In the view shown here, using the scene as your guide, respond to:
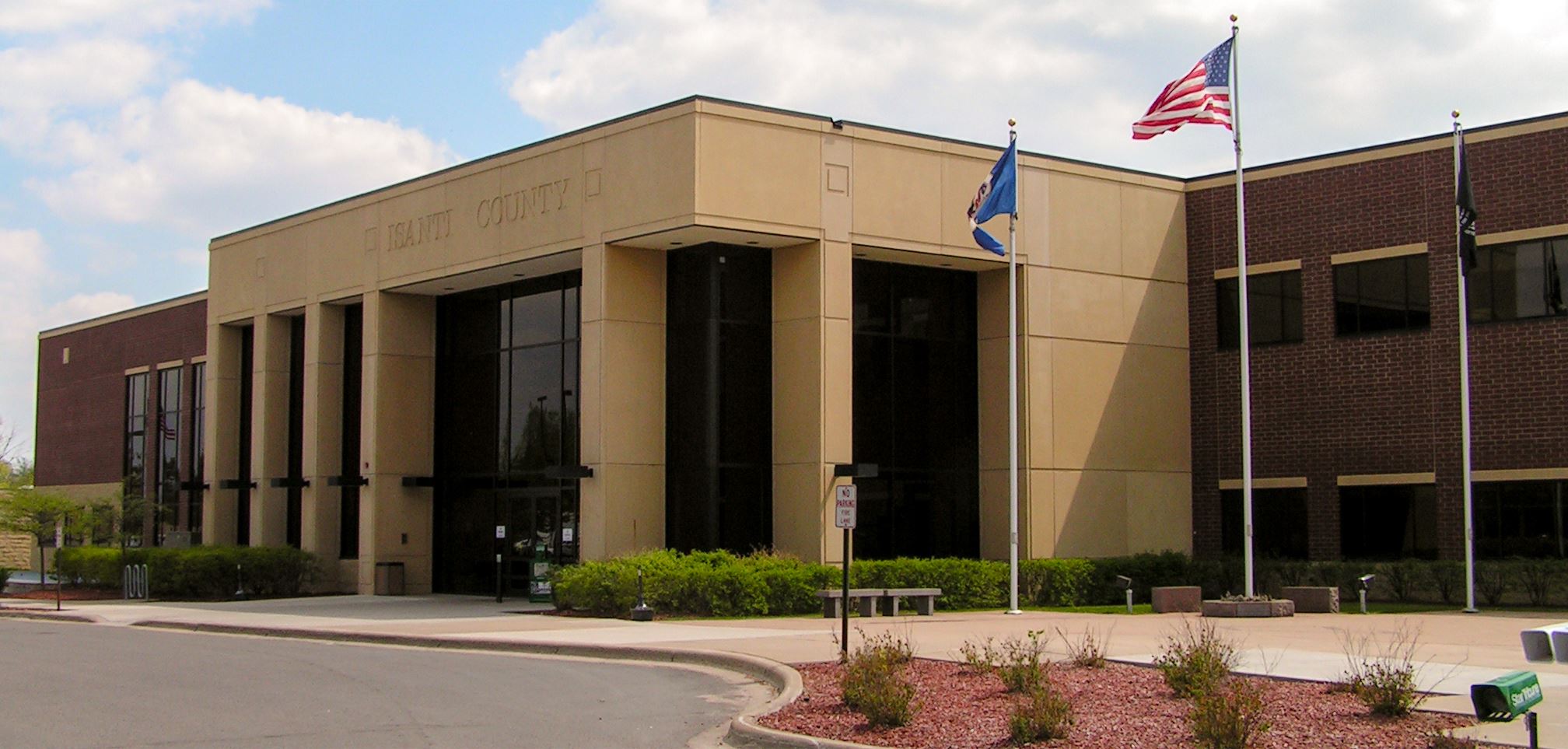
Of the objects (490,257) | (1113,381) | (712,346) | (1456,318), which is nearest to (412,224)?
(490,257)

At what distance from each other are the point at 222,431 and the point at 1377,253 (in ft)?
97.4

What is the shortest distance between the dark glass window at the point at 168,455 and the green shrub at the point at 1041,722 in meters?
41.4

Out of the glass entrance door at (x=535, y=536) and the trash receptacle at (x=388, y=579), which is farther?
the trash receptacle at (x=388, y=579)

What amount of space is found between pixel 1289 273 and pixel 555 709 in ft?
82.5

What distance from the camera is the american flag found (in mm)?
28766

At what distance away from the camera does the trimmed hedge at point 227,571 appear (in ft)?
125

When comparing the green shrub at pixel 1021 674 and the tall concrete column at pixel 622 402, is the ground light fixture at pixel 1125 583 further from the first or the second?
the green shrub at pixel 1021 674

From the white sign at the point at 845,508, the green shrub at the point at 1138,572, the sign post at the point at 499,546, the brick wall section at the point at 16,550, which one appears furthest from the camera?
the brick wall section at the point at 16,550

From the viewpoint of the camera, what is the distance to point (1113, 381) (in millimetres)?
35625

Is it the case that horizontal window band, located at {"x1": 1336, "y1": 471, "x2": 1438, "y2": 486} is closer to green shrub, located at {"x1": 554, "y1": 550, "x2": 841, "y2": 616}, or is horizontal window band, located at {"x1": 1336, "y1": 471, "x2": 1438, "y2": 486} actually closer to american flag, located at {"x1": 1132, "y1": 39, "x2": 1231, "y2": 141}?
american flag, located at {"x1": 1132, "y1": 39, "x2": 1231, "y2": 141}

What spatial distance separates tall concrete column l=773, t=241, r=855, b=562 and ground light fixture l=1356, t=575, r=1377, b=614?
9.67m

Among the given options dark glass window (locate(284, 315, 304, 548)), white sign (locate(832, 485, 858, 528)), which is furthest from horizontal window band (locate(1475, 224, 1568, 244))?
dark glass window (locate(284, 315, 304, 548))

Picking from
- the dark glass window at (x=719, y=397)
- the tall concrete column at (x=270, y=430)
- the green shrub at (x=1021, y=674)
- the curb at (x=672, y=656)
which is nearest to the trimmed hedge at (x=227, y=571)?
the tall concrete column at (x=270, y=430)

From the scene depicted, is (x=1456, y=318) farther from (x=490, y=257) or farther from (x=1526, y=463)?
(x=490, y=257)
